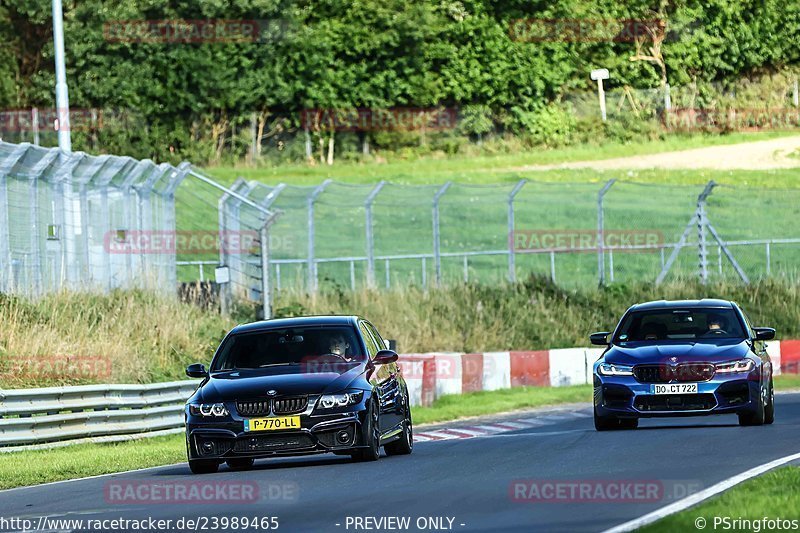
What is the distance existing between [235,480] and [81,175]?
14.6 m

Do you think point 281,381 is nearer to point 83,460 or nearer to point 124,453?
point 83,460

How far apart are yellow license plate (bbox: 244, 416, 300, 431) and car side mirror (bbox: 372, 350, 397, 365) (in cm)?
143

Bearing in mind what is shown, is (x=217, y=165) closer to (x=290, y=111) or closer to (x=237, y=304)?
(x=290, y=111)

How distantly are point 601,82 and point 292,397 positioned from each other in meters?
54.9

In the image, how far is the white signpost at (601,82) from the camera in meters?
68.6

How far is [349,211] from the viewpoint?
2324 inches

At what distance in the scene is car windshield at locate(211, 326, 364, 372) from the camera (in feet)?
57.2

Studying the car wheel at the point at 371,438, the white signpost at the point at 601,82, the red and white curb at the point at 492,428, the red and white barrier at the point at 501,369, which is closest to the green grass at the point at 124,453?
the red and white barrier at the point at 501,369

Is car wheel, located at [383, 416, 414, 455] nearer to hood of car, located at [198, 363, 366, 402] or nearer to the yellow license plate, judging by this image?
hood of car, located at [198, 363, 366, 402]

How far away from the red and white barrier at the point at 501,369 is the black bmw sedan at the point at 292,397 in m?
11.0

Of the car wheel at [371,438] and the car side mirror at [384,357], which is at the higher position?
the car side mirror at [384,357]

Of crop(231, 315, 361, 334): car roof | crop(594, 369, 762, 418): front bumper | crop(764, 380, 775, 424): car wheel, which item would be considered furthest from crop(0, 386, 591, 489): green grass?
crop(764, 380, 775, 424): car wheel

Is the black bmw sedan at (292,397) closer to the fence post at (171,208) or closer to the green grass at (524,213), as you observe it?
the fence post at (171,208)

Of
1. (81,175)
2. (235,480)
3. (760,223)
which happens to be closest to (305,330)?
(235,480)
